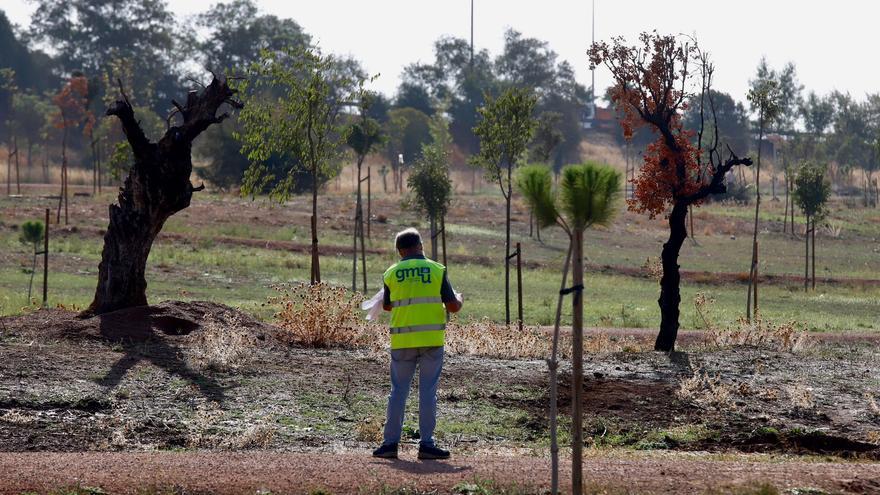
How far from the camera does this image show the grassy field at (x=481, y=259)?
96.6 ft

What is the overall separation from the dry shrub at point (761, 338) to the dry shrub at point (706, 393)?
4713mm

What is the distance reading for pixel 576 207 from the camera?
864cm

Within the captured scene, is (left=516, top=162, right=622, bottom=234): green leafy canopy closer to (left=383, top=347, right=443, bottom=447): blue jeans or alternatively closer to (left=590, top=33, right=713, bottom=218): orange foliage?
(left=383, top=347, right=443, bottom=447): blue jeans

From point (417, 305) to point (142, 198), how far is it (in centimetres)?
824

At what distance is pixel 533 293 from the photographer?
33781 mm

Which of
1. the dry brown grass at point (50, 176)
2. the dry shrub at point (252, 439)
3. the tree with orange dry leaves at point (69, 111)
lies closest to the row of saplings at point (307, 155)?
the dry shrub at point (252, 439)

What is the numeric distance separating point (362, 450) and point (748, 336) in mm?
10535

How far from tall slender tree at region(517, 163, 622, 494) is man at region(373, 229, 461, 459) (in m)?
2.15

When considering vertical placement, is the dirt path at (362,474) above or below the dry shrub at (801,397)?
above

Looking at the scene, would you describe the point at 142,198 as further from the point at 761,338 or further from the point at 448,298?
the point at 761,338

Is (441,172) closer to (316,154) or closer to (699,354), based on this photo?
(316,154)

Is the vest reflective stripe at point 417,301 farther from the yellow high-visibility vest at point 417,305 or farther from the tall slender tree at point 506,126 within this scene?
the tall slender tree at point 506,126

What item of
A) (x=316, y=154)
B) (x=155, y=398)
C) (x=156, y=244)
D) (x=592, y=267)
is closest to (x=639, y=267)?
(x=592, y=267)

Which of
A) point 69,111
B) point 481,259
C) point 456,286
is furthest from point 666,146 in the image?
point 69,111
